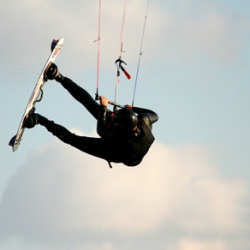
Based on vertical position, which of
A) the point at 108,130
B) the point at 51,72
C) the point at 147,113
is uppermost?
the point at 51,72

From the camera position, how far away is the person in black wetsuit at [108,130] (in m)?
17.1

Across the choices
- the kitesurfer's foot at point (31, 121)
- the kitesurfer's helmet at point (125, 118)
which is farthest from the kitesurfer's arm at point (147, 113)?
the kitesurfer's foot at point (31, 121)

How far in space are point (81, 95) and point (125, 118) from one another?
1.45 meters

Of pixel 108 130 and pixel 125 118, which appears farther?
pixel 108 130

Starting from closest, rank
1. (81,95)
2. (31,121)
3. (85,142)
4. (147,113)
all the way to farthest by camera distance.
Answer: (31,121) < (85,142) < (147,113) < (81,95)

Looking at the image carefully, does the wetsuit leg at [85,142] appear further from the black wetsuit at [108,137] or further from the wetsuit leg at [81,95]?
the wetsuit leg at [81,95]

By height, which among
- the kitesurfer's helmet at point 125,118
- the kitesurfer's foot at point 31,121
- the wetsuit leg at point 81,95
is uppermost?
the wetsuit leg at point 81,95

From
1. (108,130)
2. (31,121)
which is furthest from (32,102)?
(108,130)

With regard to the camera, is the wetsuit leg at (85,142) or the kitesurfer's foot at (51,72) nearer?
the wetsuit leg at (85,142)

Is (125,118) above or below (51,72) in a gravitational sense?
below

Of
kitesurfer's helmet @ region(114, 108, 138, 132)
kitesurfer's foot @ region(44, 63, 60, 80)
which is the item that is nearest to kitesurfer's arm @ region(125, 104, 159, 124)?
kitesurfer's helmet @ region(114, 108, 138, 132)

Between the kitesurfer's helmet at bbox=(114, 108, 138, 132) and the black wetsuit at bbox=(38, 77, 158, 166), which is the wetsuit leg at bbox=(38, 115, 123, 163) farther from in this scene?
the kitesurfer's helmet at bbox=(114, 108, 138, 132)

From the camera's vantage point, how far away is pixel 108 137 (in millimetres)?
17281

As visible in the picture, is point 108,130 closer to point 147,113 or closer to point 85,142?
point 85,142
